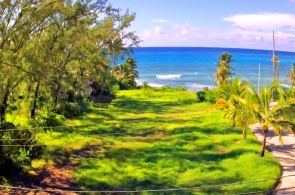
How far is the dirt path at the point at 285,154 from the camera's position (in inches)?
562

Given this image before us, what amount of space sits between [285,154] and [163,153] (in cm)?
589

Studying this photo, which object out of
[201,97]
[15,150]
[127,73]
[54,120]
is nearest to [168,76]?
[127,73]

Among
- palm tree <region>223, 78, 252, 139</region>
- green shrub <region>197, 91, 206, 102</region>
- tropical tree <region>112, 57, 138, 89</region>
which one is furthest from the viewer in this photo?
tropical tree <region>112, 57, 138, 89</region>

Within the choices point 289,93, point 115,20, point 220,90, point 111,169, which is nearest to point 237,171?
point 289,93

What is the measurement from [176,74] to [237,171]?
86301 millimetres

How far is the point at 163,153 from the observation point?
18.6 m

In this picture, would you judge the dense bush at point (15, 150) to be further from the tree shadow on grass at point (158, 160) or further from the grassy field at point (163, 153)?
the tree shadow on grass at point (158, 160)

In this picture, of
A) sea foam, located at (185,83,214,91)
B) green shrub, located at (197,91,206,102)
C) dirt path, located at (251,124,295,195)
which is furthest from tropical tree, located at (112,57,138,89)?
dirt path, located at (251,124,295,195)

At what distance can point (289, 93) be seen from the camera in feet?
52.4

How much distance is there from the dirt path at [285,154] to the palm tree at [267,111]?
126 centimetres

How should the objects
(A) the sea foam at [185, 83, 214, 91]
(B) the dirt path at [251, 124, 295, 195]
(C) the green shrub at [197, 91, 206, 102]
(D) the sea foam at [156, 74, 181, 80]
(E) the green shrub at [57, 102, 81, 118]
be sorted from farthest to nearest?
(D) the sea foam at [156, 74, 181, 80] → (A) the sea foam at [185, 83, 214, 91] → (C) the green shrub at [197, 91, 206, 102] → (E) the green shrub at [57, 102, 81, 118] → (B) the dirt path at [251, 124, 295, 195]

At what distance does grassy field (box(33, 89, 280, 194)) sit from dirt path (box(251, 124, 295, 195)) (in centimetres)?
48

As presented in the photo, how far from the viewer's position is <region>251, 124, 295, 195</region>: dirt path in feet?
46.8

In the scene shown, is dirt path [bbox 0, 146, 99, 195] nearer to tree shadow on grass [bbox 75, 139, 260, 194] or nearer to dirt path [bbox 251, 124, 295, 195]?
tree shadow on grass [bbox 75, 139, 260, 194]
